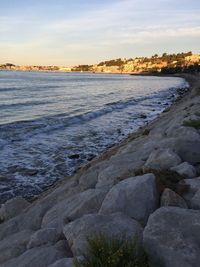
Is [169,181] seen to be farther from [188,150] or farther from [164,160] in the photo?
[188,150]

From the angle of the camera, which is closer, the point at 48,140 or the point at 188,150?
the point at 188,150

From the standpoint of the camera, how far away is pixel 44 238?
591cm

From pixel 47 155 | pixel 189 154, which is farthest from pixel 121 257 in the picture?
pixel 47 155

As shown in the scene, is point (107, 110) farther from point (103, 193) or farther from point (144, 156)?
point (103, 193)

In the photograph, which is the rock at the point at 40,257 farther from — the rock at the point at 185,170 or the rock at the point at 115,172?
the rock at the point at 185,170

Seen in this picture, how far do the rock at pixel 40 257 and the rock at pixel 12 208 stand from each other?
12.2 feet

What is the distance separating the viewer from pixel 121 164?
9.12 meters

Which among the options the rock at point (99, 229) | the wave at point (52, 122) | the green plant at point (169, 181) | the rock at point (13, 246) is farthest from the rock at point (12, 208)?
the wave at point (52, 122)

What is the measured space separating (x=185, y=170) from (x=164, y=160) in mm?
682

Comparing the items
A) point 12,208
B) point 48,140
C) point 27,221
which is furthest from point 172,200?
point 48,140

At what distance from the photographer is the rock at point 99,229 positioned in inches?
188

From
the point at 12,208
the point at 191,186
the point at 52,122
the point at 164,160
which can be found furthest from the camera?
the point at 52,122

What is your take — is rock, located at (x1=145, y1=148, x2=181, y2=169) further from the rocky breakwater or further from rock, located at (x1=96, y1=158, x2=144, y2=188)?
rock, located at (x1=96, y1=158, x2=144, y2=188)

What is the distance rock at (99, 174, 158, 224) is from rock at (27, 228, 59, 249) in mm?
791
